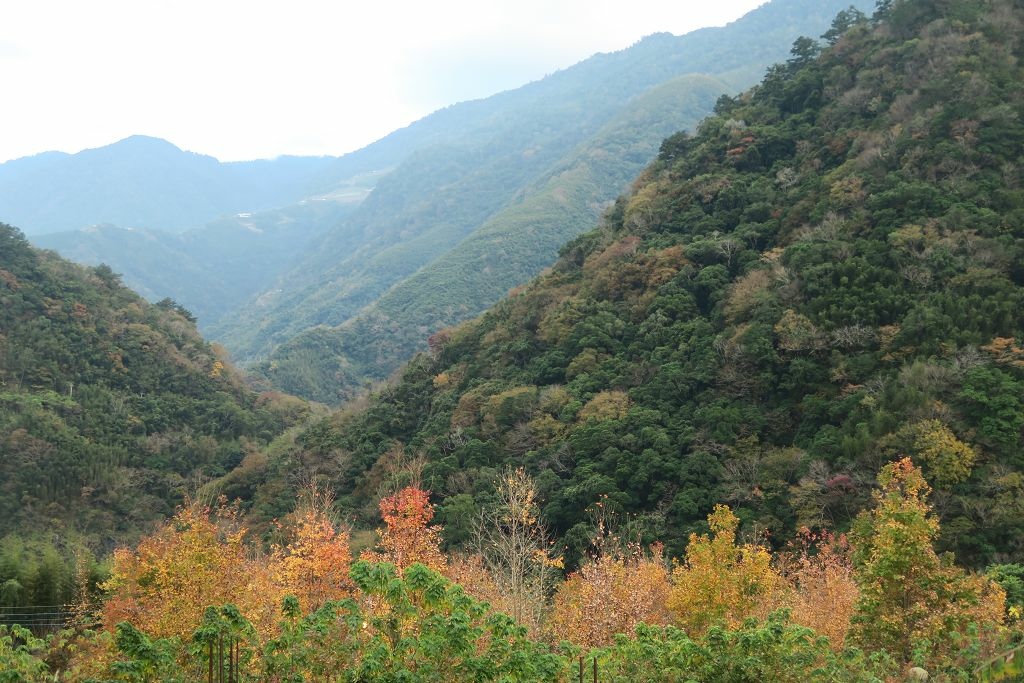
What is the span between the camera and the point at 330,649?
9.40m

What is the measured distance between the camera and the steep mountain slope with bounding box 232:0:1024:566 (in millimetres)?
25844

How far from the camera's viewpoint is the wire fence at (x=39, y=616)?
2202 cm

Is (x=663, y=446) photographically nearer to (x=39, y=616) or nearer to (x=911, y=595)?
(x=911, y=595)

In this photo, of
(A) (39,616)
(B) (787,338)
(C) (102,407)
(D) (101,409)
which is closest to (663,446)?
(B) (787,338)

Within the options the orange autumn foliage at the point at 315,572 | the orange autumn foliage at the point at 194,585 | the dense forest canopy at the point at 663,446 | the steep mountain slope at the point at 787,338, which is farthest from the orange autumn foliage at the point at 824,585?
the orange autumn foliage at the point at 315,572

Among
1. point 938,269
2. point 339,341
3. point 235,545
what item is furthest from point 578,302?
point 339,341

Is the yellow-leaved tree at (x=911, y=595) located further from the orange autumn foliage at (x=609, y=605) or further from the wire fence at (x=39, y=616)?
the wire fence at (x=39, y=616)

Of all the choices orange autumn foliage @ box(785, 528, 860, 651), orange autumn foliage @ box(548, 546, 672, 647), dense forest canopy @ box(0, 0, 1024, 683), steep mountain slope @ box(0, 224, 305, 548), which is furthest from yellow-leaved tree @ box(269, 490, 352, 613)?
steep mountain slope @ box(0, 224, 305, 548)

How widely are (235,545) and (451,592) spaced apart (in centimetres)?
1010

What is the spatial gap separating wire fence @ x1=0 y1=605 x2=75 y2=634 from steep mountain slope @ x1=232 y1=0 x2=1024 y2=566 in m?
13.9

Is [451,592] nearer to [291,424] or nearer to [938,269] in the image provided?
[938,269]

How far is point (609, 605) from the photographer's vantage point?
15.5 meters

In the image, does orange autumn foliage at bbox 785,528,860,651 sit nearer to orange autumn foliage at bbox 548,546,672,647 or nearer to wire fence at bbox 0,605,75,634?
orange autumn foliage at bbox 548,546,672,647

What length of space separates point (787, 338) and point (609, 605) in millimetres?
19675
